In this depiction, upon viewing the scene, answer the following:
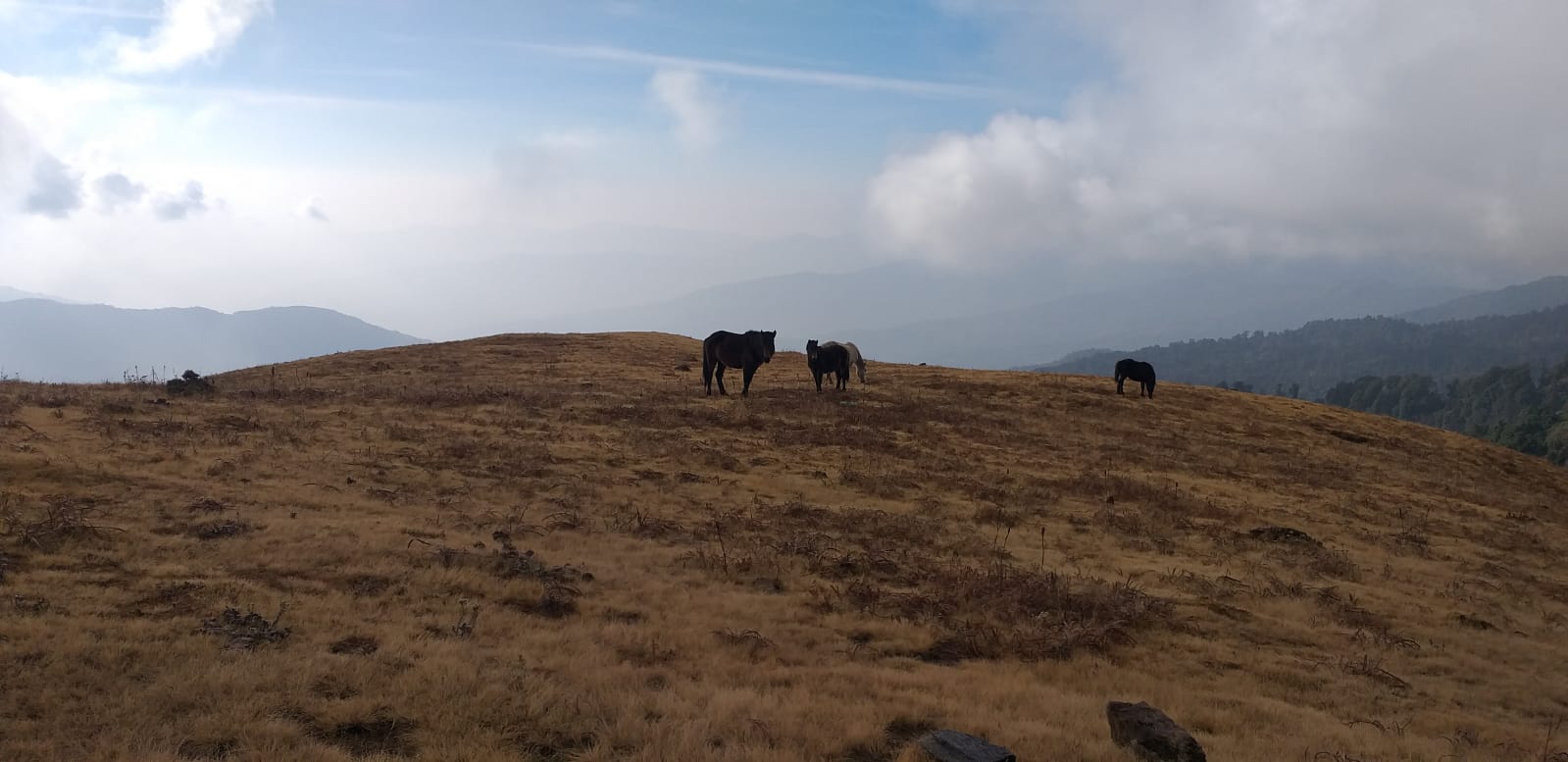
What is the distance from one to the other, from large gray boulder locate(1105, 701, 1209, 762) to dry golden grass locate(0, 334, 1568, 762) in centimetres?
22

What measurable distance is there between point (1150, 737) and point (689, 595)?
19.4ft

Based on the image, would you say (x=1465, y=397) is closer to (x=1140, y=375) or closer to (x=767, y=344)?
(x=1140, y=375)

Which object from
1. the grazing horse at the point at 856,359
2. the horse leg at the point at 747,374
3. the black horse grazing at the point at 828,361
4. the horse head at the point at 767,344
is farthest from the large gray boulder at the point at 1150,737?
the grazing horse at the point at 856,359

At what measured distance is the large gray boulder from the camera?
702 cm

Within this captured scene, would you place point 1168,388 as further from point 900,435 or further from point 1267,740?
point 1267,740

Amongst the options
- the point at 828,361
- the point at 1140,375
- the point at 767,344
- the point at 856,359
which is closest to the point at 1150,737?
the point at 767,344

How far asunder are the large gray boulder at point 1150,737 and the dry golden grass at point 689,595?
0.22 meters

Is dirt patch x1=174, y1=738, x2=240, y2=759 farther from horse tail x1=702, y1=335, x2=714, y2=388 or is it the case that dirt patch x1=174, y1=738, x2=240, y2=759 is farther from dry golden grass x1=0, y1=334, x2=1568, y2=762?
horse tail x1=702, y1=335, x2=714, y2=388

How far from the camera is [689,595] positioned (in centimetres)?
1097

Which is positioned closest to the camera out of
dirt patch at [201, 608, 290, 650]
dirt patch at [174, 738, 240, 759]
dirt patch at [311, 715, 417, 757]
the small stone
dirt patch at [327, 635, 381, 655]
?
dirt patch at [174, 738, 240, 759]

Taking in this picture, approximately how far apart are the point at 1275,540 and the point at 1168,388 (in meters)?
30.9

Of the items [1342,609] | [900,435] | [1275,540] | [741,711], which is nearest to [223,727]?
[741,711]

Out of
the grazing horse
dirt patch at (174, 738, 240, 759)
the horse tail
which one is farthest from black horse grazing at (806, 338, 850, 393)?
dirt patch at (174, 738, 240, 759)

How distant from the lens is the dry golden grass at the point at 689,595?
7090mm
